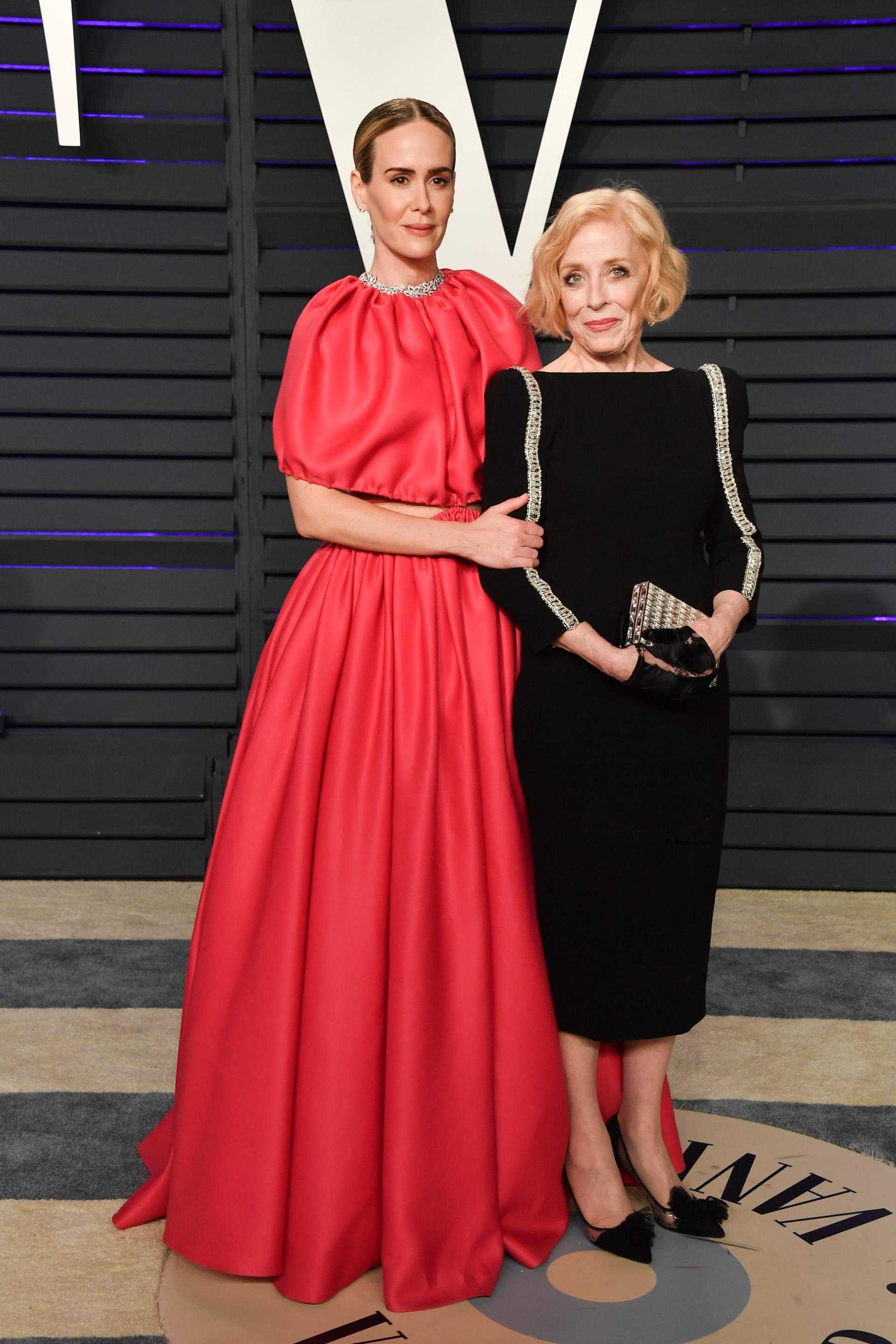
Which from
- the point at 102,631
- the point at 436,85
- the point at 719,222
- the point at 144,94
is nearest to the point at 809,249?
the point at 719,222

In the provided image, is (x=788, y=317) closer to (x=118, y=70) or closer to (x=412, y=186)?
(x=118, y=70)

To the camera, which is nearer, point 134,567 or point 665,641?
point 665,641

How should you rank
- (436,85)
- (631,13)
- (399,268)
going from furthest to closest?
(631,13)
(436,85)
(399,268)

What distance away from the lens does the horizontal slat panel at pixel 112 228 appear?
4078 millimetres

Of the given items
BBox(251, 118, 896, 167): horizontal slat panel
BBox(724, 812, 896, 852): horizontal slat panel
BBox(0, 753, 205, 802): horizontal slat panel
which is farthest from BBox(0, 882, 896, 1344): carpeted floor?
BBox(251, 118, 896, 167): horizontal slat panel

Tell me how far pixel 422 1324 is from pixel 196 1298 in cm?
35

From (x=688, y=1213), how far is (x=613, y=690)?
0.86m

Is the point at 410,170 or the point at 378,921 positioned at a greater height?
the point at 410,170

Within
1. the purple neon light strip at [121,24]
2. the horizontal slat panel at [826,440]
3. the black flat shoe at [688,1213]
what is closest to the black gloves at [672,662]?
the black flat shoe at [688,1213]

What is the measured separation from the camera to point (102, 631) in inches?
167

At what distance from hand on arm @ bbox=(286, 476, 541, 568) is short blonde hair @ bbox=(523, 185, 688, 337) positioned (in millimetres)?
356

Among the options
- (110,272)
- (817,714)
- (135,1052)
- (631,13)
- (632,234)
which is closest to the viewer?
(632,234)

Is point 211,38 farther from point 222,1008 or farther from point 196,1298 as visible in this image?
point 196,1298

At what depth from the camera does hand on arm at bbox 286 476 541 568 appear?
1.83 m
